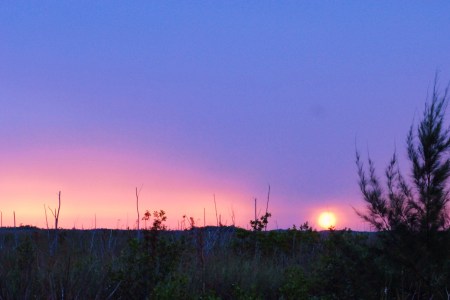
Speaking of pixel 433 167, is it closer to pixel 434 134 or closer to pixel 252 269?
pixel 434 134

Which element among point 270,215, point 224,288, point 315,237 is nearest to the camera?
point 224,288

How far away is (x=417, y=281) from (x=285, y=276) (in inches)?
82.2

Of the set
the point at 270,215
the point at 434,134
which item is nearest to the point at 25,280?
the point at 434,134

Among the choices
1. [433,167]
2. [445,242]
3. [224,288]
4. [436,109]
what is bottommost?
[224,288]

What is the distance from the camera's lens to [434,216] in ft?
27.6

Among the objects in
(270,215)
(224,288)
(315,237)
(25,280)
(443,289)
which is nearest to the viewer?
(25,280)

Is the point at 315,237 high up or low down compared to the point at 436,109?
down

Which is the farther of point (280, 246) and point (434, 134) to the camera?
point (280, 246)

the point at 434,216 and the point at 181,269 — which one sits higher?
the point at 434,216

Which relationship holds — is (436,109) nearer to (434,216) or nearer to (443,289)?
(434,216)

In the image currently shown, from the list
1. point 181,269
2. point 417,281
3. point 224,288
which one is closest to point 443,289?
point 417,281

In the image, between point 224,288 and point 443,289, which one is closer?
point 443,289

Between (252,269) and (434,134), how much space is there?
3.45 meters

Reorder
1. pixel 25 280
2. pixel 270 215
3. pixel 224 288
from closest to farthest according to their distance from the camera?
pixel 25 280, pixel 224 288, pixel 270 215
